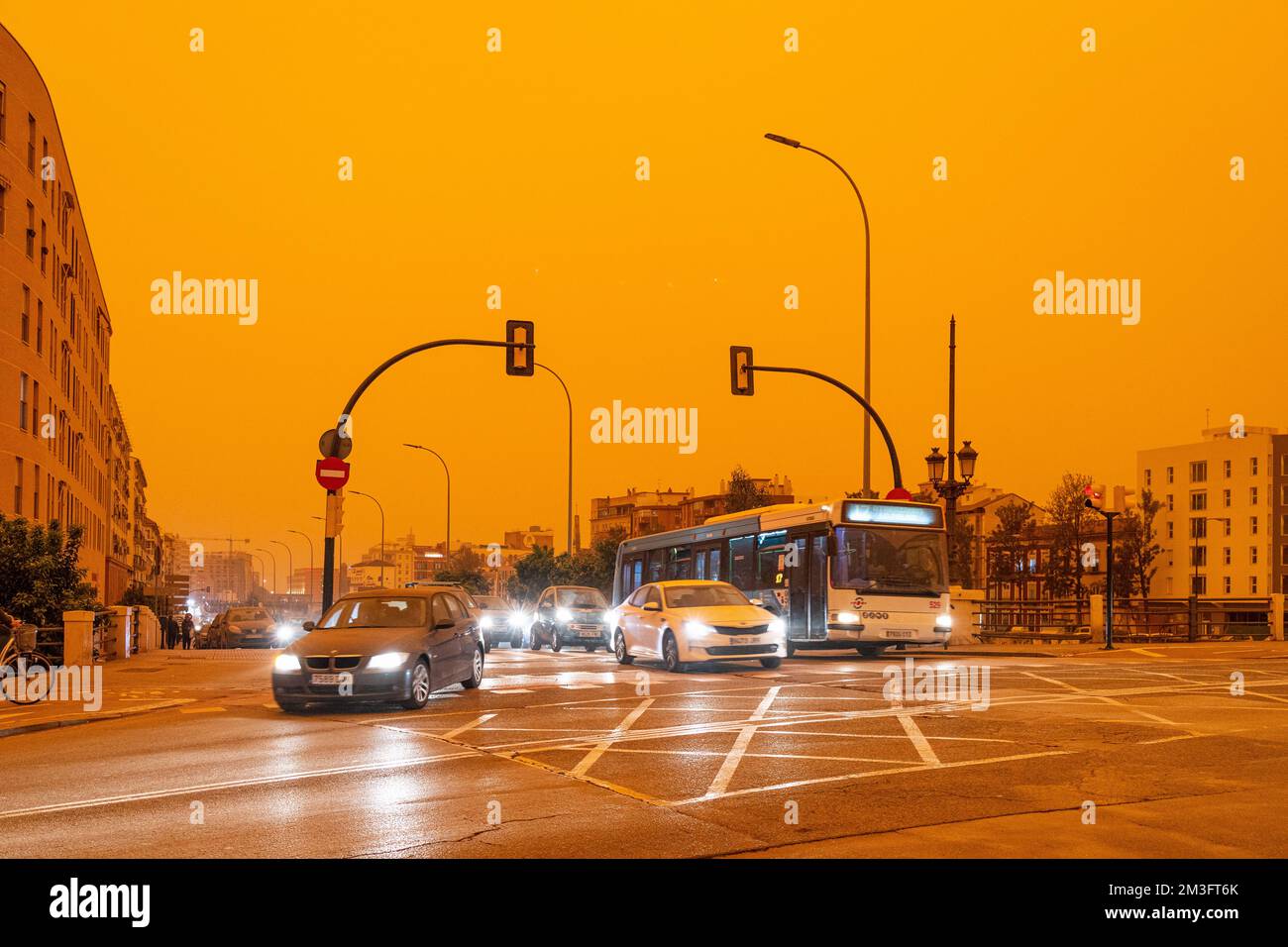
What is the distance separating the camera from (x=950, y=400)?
111ft

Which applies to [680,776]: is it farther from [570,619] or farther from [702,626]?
[570,619]

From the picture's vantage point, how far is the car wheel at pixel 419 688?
15.6 m

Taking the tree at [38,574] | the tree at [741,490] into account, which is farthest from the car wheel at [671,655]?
the tree at [741,490]

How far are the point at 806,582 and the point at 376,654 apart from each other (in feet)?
38.3

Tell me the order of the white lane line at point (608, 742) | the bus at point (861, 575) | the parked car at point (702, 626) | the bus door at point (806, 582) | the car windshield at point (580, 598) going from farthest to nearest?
the car windshield at point (580, 598) < the bus door at point (806, 582) < the bus at point (861, 575) < the parked car at point (702, 626) < the white lane line at point (608, 742)

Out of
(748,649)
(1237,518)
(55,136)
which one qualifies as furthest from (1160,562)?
(748,649)

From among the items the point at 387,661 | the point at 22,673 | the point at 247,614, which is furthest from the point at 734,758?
the point at 247,614

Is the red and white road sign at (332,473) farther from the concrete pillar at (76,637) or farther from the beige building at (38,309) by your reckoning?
the beige building at (38,309)

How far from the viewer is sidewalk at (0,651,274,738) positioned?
1521cm

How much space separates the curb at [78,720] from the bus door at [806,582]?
11884 mm

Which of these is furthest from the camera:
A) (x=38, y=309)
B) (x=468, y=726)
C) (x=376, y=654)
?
(x=38, y=309)

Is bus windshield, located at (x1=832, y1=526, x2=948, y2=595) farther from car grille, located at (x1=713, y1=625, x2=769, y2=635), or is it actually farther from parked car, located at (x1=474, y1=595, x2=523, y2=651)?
parked car, located at (x1=474, y1=595, x2=523, y2=651)

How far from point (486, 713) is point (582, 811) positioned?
7.09m

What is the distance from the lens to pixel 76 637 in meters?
24.6
